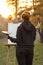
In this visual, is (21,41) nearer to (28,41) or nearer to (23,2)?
(28,41)

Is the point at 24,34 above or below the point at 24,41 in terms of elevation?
Answer: above

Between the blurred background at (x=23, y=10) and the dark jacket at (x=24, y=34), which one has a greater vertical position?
the dark jacket at (x=24, y=34)

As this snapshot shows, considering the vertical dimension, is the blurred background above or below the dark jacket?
below

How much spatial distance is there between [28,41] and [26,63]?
525 millimetres

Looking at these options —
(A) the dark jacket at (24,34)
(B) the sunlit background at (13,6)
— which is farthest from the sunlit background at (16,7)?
(A) the dark jacket at (24,34)

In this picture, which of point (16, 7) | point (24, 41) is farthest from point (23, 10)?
Answer: point (24, 41)

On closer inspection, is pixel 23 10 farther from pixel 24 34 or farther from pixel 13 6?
pixel 24 34

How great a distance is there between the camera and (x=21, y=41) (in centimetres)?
759

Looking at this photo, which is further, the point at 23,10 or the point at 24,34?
the point at 23,10

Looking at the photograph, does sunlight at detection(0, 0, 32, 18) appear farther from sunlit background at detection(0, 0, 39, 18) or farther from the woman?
the woman

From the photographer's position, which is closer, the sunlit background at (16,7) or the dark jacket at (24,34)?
the dark jacket at (24,34)

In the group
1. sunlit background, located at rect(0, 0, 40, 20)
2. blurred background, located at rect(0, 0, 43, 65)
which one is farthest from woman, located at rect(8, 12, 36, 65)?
sunlit background, located at rect(0, 0, 40, 20)

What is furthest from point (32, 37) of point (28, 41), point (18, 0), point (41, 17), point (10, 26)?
point (18, 0)

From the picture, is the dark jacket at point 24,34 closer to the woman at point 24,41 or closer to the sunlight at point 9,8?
the woman at point 24,41
